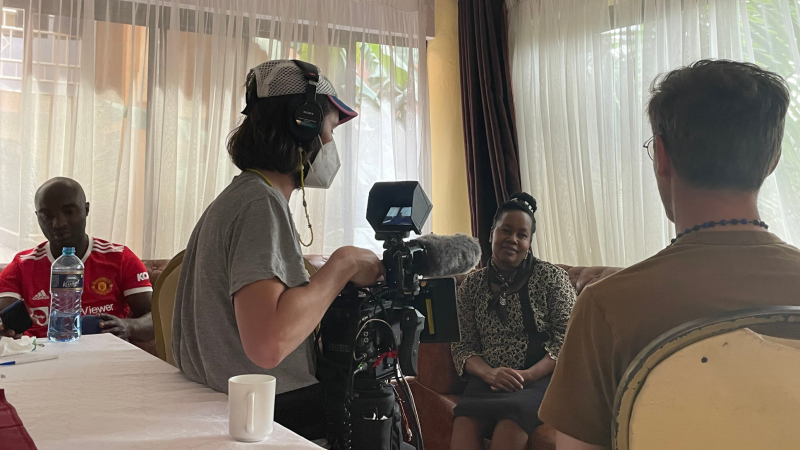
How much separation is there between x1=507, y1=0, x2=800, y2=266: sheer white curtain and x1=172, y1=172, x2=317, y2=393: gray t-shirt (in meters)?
1.99

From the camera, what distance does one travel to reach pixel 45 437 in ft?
2.84

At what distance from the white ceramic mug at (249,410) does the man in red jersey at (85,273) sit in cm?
173

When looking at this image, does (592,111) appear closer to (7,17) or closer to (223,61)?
(223,61)

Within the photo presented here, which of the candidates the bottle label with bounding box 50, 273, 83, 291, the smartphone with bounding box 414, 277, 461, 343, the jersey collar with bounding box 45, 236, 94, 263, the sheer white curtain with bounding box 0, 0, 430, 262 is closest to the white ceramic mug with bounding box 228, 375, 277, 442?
the smartphone with bounding box 414, 277, 461, 343

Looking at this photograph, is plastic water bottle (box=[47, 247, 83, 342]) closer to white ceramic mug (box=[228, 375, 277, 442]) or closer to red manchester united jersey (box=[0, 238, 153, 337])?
red manchester united jersey (box=[0, 238, 153, 337])

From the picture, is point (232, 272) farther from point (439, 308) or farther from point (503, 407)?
point (503, 407)

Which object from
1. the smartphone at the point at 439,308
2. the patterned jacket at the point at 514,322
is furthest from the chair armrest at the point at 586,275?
the smartphone at the point at 439,308

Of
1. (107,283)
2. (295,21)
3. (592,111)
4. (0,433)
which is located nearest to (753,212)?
(0,433)

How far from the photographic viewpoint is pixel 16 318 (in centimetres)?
170

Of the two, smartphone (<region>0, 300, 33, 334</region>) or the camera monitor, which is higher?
the camera monitor

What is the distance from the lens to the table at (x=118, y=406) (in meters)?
0.85

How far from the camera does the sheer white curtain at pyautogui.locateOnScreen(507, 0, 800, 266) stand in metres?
2.64

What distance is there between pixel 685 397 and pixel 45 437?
0.83 meters

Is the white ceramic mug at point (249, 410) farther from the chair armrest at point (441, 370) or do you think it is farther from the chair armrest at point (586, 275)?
the chair armrest at point (586, 275)
